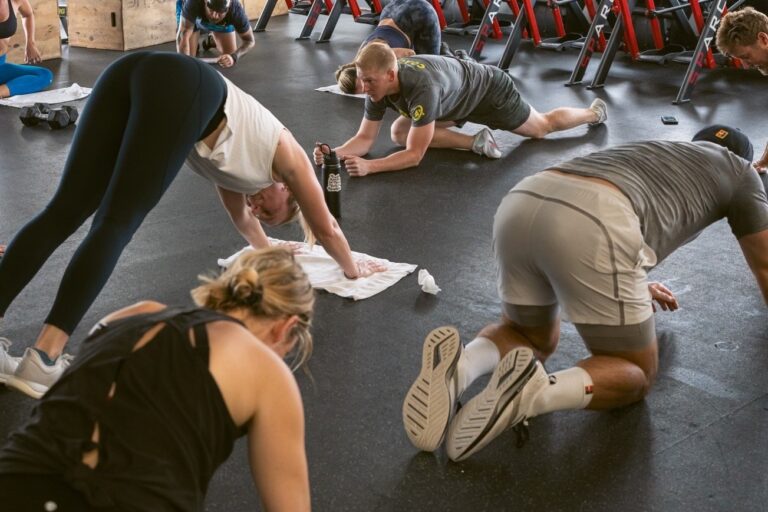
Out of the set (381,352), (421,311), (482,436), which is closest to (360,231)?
(421,311)

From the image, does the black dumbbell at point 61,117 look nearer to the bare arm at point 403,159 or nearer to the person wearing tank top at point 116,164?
the bare arm at point 403,159

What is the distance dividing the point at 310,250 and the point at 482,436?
61.4 inches

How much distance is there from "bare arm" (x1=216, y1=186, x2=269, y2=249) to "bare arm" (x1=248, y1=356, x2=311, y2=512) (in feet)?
5.51

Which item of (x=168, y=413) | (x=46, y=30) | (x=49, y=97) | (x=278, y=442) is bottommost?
(x=46, y=30)

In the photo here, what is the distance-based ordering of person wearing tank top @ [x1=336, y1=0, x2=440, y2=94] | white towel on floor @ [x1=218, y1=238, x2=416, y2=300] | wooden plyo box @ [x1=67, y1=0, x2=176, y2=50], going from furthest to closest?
wooden plyo box @ [x1=67, y1=0, x2=176, y2=50] < person wearing tank top @ [x1=336, y1=0, x2=440, y2=94] < white towel on floor @ [x1=218, y1=238, x2=416, y2=300]

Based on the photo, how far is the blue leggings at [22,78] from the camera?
20.5ft

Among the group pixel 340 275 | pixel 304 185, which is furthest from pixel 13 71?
pixel 304 185

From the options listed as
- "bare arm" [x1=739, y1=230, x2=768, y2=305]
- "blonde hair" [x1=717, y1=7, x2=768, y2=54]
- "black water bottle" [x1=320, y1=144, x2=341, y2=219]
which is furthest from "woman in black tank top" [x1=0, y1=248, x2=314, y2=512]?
"blonde hair" [x1=717, y1=7, x2=768, y2=54]

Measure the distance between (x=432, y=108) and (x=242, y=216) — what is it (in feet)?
5.26

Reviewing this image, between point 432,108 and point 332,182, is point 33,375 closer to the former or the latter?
point 332,182

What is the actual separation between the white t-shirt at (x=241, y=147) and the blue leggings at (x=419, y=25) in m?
3.23

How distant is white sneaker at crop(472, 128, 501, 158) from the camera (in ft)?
17.0

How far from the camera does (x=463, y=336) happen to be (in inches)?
122

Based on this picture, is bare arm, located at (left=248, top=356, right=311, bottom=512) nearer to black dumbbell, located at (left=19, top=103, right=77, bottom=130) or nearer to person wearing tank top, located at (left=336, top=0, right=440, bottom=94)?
black dumbbell, located at (left=19, top=103, right=77, bottom=130)
